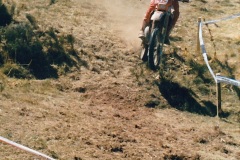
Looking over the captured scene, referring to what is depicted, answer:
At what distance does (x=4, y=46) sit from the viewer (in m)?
9.55

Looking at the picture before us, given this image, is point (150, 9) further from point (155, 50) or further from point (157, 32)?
point (155, 50)

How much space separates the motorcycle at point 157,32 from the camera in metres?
9.38

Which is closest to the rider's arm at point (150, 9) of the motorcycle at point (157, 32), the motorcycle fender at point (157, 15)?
the motorcycle at point (157, 32)

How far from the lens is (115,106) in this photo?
8125mm

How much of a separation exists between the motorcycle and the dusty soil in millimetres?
368

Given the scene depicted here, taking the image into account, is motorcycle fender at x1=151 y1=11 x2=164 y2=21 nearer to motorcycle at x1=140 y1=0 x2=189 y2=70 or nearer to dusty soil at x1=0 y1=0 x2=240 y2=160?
motorcycle at x1=140 y1=0 x2=189 y2=70

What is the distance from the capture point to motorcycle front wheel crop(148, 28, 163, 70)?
9320 mm

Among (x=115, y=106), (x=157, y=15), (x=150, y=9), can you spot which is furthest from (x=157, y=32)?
(x=115, y=106)

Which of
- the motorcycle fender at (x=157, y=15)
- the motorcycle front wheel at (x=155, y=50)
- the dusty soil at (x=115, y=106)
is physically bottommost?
the dusty soil at (x=115, y=106)

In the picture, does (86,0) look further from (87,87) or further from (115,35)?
(87,87)

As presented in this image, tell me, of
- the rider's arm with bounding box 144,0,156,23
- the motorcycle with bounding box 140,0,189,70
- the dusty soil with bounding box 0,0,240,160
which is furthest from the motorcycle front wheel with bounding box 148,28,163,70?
the rider's arm with bounding box 144,0,156,23

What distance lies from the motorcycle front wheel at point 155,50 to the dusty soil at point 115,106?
0.22 metres

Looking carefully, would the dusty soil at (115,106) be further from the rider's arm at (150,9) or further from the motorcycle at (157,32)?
the rider's arm at (150,9)

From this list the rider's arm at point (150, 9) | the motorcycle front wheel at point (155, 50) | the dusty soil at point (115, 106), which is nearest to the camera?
the dusty soil at point (115, 106)
